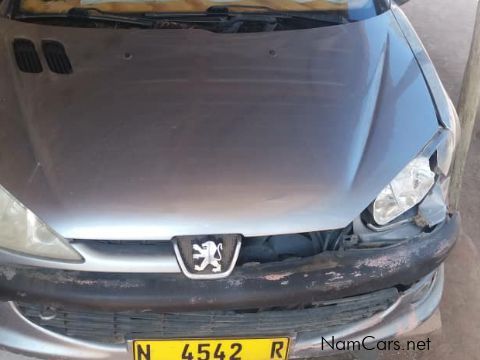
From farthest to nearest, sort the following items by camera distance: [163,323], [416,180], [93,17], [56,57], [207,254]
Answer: [93,17] < [56,57] < [416,180] < [163,323] < [207,254]

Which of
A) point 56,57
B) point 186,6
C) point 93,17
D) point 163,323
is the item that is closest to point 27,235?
point 163,323

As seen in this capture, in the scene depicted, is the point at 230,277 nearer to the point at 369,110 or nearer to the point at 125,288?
the point at 125,288

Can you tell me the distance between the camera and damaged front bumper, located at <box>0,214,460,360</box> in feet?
5.26

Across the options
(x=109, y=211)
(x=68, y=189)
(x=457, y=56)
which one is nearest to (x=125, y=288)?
(x=109, y=211)

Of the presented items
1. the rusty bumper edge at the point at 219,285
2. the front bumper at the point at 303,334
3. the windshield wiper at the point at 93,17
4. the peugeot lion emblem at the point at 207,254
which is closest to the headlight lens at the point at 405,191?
the rusty bumper edge at the point at 219,285

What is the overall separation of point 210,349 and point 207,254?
0.30 m

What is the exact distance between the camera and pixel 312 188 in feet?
5.61

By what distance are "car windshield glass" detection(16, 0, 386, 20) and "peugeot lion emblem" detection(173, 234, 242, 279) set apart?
1088mm

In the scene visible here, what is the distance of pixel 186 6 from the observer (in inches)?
93.7

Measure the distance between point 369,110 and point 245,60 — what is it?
47cm

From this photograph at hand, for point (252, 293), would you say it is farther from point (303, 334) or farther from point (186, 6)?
point (186, 6)

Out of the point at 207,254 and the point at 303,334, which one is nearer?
the point at 207,254

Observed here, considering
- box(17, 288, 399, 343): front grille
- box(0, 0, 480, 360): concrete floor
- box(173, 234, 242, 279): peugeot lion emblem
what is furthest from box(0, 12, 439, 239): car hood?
box(0, 0, 480, 360): concrete floor

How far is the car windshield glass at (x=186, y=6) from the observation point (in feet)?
7.73
